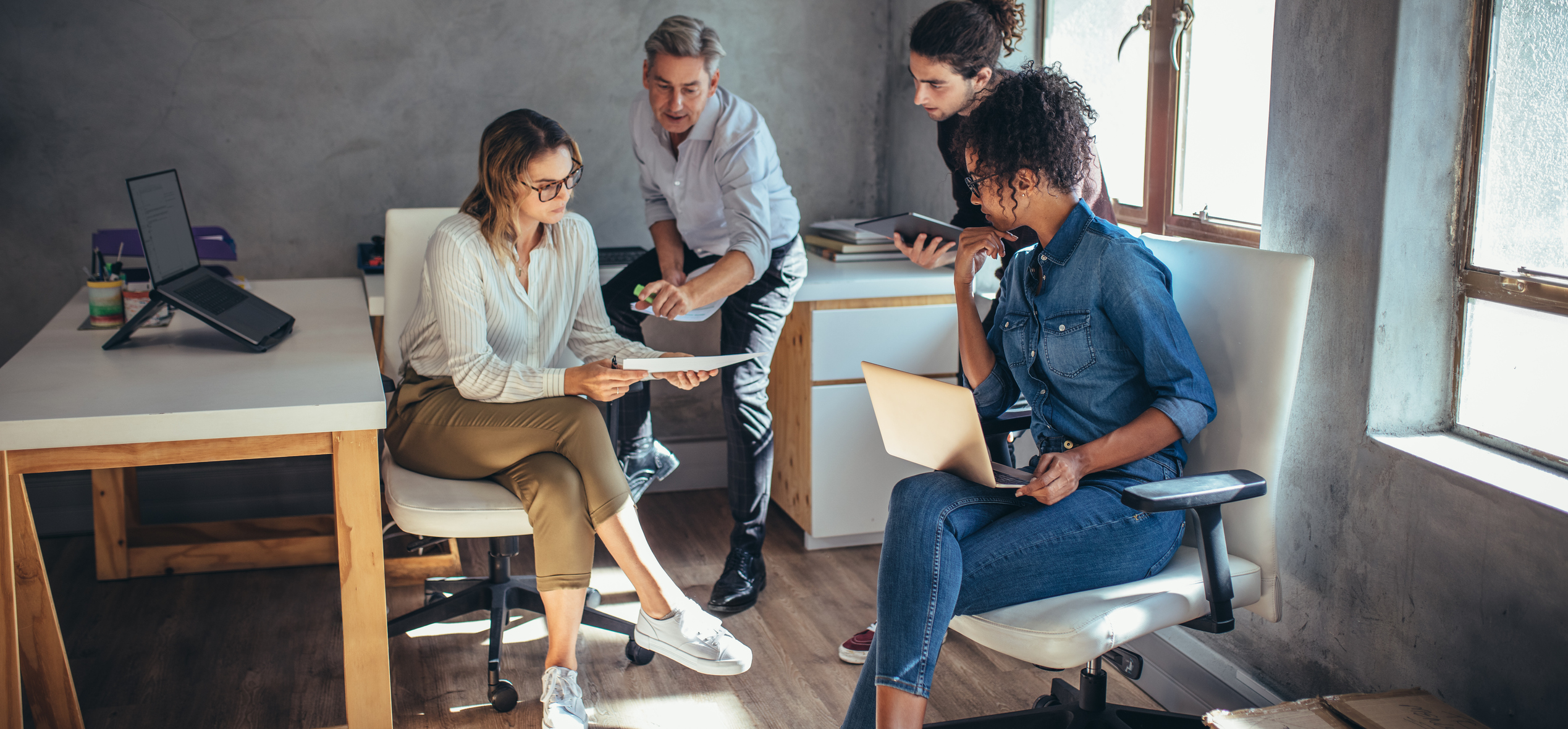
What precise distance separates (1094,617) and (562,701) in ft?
3.43

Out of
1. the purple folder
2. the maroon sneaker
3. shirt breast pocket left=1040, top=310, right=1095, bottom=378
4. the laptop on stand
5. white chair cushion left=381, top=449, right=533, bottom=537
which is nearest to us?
shirt breast pocket left=1040, top=310, right=1095, bottom=378

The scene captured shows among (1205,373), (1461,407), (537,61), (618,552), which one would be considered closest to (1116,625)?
(1205,373)

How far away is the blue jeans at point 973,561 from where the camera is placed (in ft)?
5.23

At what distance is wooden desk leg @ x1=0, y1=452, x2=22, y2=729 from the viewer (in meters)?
1.76

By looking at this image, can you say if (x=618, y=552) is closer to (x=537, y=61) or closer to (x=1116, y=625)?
(x=1116, y=625)

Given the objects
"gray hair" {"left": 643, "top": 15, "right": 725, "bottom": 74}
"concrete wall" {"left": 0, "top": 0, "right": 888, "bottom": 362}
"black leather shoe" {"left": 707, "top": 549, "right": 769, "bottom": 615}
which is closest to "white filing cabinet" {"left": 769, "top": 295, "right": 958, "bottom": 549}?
"black leather shoe" {"left": 707, "top": 549, "right": 769, "bottom": 615}

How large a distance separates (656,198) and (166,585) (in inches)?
65.8

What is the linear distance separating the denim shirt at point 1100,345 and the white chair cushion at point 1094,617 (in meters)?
0.19

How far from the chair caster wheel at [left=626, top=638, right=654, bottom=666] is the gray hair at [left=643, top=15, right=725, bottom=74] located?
1.35 meters

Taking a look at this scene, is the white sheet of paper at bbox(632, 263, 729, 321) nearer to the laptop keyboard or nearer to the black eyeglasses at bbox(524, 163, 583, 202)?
the black eyeglasses at bbox(524, 163, 583, 202)

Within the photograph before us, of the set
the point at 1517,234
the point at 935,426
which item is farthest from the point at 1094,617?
the point at 1517,234

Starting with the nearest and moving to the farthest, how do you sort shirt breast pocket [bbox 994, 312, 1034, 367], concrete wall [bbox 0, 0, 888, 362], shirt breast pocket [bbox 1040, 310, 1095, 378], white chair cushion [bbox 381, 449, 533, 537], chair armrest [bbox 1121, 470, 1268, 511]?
chair armrest [bbox 1121, 470, 1268, 511] → shirt breast pocket [bbox 1040, 310, 1095, 378] → shirt breast pocket [bbox 994, 312, 1034, 367] → white chair cushion [bbox 381, 449, 533, 537] → concrete wall [bbox 0, 0, 888, 362]

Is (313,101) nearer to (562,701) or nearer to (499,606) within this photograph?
(499,606)

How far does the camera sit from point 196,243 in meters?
2.87
